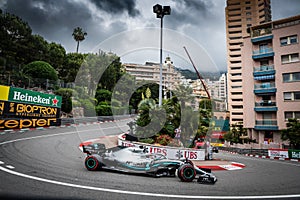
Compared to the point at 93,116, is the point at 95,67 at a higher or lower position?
higher

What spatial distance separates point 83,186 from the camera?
554 cm

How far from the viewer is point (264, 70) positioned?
29.0m

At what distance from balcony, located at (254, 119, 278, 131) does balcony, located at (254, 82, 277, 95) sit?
4124mm

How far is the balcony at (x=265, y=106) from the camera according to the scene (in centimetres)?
2755

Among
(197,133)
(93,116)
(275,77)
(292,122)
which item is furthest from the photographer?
(93,116)

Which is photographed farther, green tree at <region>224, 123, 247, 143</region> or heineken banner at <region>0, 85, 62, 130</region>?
green tree at <region>224, 123, 247, 143</region>

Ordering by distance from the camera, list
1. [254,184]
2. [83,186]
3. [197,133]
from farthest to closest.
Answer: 1. [197,133]
2. [254,184]
3. [83,186]

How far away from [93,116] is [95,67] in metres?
13.0

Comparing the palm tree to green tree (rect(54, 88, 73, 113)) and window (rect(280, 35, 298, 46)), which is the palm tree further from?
window (rect(280, 35, 298, 46))

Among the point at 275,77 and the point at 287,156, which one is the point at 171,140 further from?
the point at 275,77

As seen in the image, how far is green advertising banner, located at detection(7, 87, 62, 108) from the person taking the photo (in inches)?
710

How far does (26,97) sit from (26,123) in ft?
8.44

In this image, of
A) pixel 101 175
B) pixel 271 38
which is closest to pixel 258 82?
pixel 271 38

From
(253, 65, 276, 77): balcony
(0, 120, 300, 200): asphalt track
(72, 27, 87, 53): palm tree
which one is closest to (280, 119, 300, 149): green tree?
(253, 65, 276, 77): balcony
